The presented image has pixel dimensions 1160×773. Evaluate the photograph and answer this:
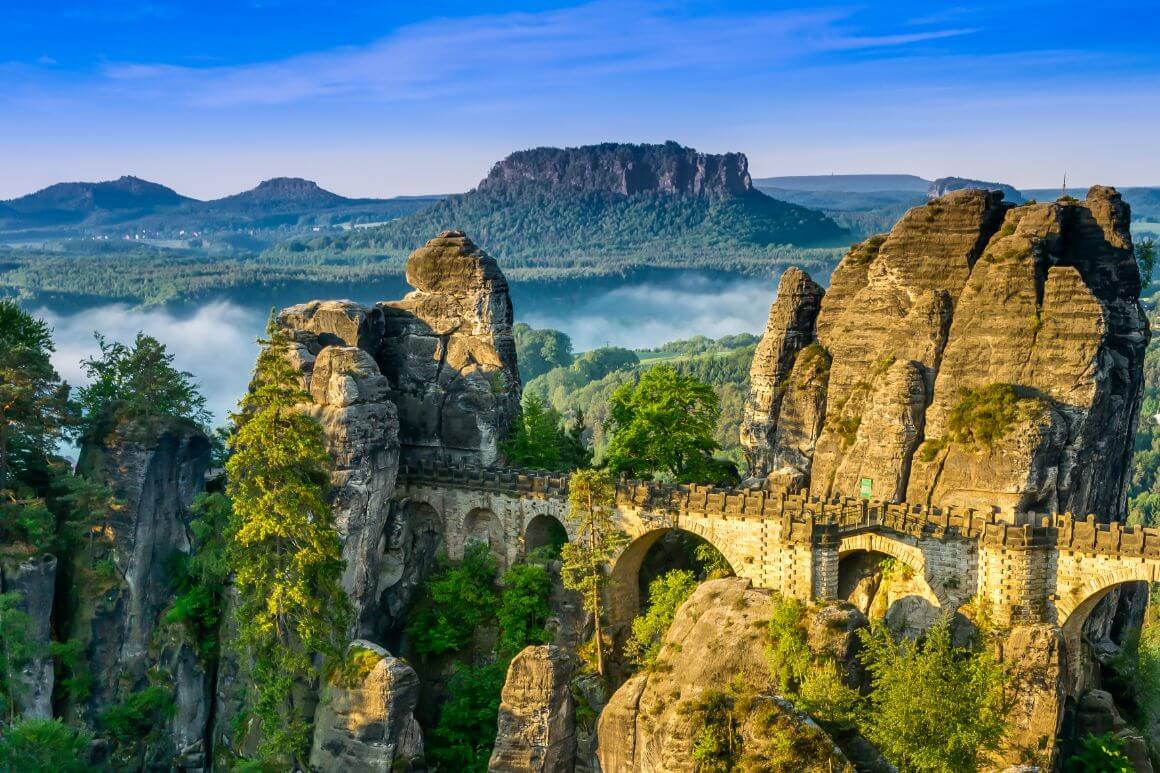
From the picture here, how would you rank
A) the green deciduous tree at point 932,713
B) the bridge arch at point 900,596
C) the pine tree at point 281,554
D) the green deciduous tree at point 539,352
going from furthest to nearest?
the green deciduous tree at point 539,352 < the pine tree at point 281,554 < the bridge arch at point 900,596 < the green deciduous tree at point 932,713

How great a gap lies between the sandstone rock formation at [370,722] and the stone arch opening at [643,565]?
349 inches

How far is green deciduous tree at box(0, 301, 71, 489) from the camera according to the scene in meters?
54.9

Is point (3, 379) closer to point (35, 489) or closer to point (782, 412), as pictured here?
point (35, 489)

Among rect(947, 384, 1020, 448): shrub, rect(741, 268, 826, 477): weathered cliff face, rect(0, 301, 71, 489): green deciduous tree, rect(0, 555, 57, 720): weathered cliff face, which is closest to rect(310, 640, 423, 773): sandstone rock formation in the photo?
rect(0, 555, 57, 720): weathered cliff face

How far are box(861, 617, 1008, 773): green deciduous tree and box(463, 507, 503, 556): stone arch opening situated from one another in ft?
62.1

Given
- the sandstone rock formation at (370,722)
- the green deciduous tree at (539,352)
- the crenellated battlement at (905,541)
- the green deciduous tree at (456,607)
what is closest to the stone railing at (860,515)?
the crenellated battlement at (905,541)

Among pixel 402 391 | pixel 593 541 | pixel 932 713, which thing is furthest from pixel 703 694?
pixel 402 391

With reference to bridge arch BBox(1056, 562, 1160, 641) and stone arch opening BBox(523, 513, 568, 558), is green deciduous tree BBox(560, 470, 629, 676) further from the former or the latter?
bridge arch BBox(1056, 562, 1160, 641)

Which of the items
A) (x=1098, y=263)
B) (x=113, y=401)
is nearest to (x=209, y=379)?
(x=113, y=401)

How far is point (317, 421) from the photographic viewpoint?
54.2m

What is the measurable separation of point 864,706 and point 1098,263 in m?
24.1

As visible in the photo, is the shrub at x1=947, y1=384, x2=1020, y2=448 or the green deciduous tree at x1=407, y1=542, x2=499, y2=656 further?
the green deciduous tree at x1=407, y1=542, x2=499, y2=656

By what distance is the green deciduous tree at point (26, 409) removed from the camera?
54.9 meters

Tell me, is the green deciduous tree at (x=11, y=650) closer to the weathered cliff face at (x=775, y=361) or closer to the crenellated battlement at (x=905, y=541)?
the crenellated battlement at (x=905, y=541)
